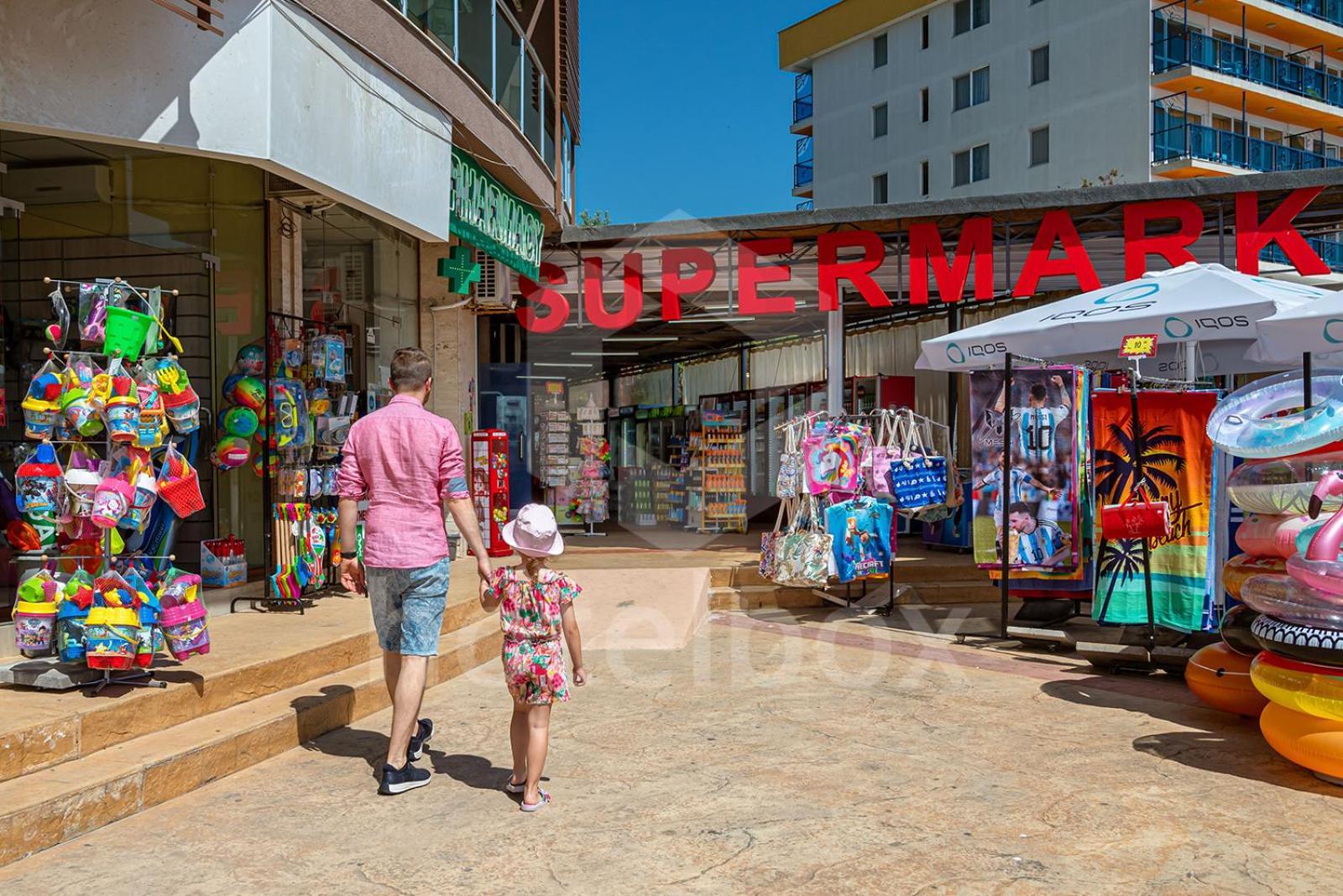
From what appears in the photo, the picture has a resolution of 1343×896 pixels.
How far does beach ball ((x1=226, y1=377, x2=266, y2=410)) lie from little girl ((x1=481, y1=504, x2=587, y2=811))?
3826 mm

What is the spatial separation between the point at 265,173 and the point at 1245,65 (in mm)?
34188

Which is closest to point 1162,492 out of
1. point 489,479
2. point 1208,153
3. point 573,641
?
point 573,641

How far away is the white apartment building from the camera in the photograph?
30.9 meters

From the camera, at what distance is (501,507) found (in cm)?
1230

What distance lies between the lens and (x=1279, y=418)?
5543mm

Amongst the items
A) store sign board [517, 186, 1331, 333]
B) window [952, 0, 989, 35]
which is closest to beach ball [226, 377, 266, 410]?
store sign board [517, 186, 1331, 333]

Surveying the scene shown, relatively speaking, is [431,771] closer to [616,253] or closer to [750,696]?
[750,696]

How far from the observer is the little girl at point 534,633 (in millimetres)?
4410

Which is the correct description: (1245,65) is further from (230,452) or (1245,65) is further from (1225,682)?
(230,452)

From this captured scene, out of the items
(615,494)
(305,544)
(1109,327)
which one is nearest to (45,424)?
(305,544)

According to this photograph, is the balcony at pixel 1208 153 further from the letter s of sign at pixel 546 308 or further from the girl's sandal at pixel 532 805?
the girl's sandal at pixel 532 805

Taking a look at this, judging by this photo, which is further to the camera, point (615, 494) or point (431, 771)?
point (615, 494)

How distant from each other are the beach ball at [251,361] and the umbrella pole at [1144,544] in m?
6.14

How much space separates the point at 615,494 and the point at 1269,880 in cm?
1617
